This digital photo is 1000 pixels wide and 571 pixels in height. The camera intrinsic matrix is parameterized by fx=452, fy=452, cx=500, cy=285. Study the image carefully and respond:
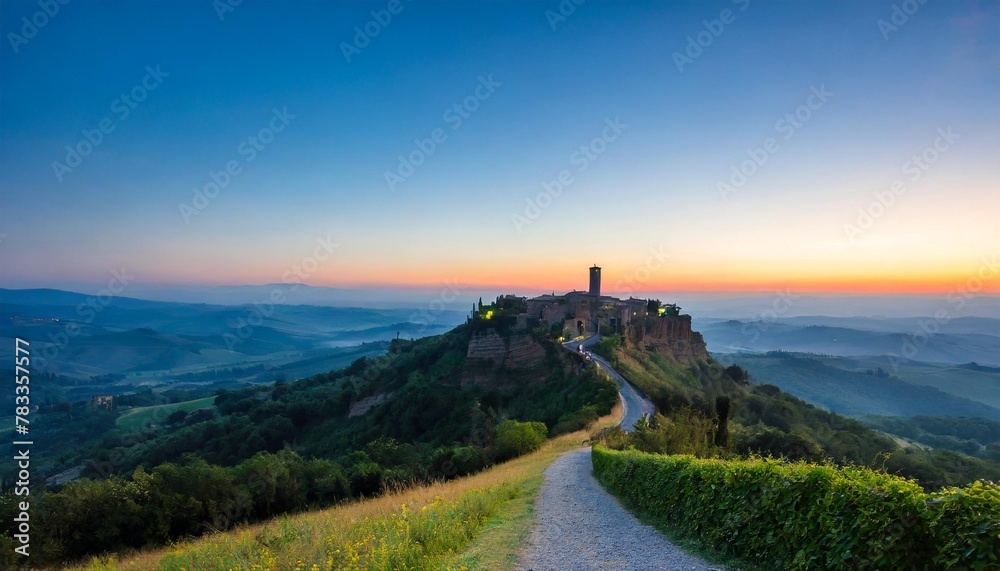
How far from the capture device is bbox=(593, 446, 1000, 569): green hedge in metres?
3.84

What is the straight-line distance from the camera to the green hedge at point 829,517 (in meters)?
3.84

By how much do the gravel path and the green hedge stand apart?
0.63 m

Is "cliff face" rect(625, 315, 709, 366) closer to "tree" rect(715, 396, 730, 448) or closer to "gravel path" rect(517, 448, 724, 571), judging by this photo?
"tree" rect(715, 396, 730, 448)

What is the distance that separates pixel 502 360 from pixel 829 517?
48.7 metres

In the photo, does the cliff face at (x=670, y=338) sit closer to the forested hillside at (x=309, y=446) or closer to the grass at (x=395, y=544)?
the forested hillside at (x=309, y=446)

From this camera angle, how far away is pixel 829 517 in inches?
195

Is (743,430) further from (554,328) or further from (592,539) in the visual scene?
(554,328)

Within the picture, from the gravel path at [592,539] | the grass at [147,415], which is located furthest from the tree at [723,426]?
the grass at [147,415]

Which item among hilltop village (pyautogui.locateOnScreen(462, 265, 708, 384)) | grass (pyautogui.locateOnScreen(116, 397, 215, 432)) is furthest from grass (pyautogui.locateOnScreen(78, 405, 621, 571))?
grass (pyautogui.locateOnScreen(116, 397, 215, 432))

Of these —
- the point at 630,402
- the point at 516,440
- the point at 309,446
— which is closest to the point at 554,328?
the point at 630,402

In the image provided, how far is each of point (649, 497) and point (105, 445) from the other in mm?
73926

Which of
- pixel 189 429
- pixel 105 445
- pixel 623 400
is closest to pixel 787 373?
pixel 623 400

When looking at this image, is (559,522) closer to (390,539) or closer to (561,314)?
(390,539)

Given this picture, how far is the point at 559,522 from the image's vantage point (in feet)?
28.4
